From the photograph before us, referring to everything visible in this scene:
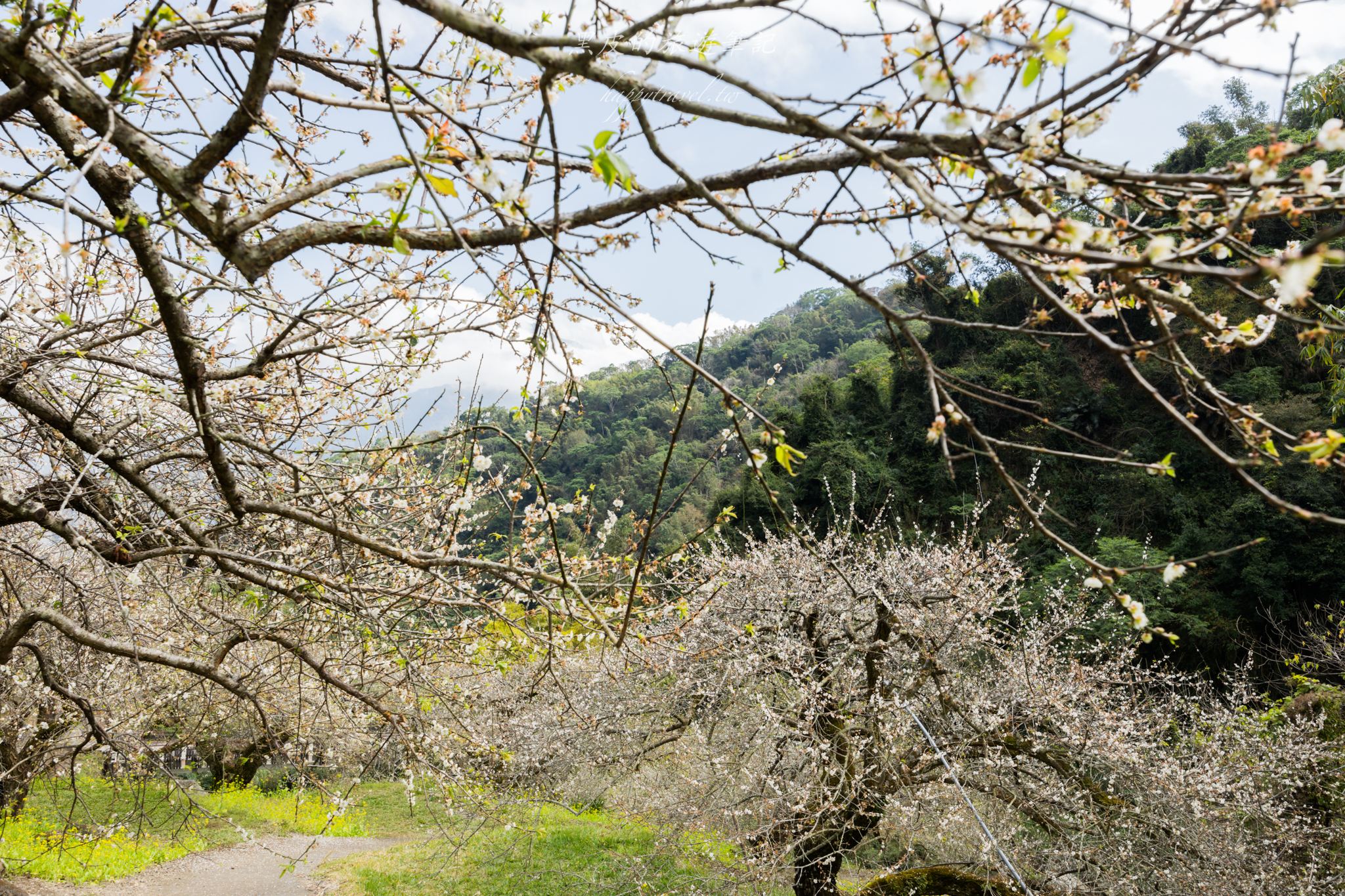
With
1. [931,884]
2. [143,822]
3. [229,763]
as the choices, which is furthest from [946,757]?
[229,763]

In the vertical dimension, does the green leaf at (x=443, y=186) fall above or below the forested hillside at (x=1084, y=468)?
above

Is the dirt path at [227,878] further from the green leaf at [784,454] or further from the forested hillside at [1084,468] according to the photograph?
the green leaf at [784,454]

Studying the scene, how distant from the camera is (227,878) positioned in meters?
8.30

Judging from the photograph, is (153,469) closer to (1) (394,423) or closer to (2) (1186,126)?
(1) (394,423)

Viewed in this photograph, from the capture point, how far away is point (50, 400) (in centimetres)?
278

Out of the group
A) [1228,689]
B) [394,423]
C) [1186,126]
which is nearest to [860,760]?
[394,423]

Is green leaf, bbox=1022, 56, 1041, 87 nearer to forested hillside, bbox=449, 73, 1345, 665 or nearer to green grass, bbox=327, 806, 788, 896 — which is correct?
forested hillside, bbox=449, 73, 1345, 665

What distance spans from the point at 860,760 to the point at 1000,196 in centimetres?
535

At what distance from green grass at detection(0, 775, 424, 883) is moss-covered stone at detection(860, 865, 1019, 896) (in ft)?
13.3

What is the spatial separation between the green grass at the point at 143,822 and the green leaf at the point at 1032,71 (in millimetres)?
3728

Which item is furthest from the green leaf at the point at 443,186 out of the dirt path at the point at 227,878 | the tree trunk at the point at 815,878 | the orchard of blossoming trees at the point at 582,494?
the dirt path at the point at 227,878

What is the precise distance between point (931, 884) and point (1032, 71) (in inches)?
236

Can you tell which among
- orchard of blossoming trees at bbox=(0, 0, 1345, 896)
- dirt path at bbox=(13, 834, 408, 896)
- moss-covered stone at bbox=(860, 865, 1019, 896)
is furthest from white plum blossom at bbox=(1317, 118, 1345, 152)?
dirt path at bbox=(13, 834, 408, 896)

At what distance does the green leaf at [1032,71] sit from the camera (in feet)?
2.96
